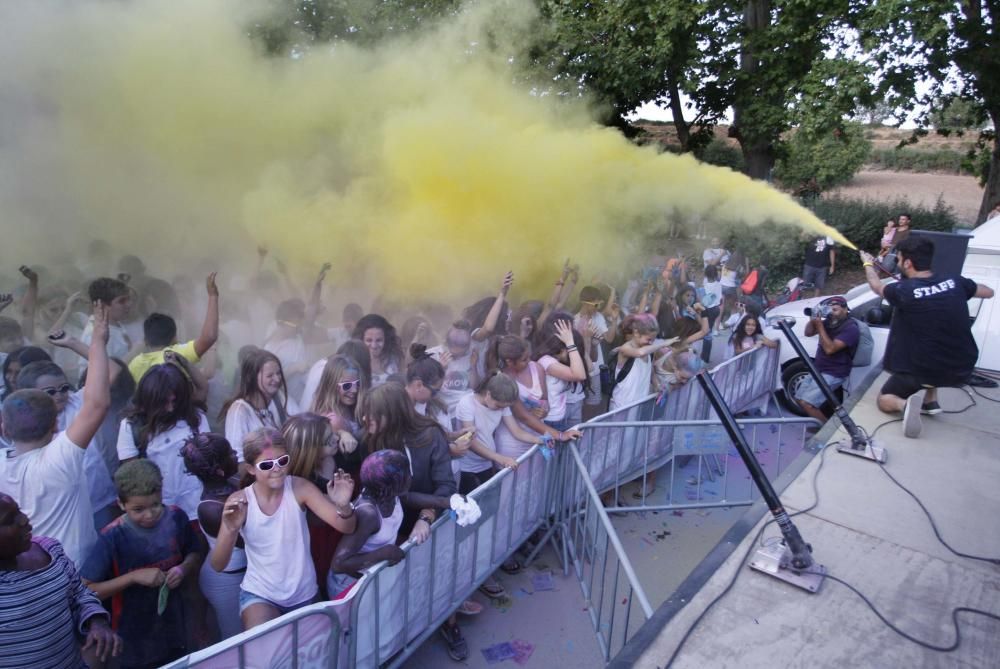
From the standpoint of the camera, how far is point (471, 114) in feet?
23.9

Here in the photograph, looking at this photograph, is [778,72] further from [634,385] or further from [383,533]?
[383,533]

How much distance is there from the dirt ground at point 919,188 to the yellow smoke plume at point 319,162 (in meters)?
17.6

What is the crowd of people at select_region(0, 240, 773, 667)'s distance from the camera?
248cm

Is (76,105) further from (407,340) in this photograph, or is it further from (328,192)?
(407,340)

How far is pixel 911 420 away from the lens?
180 inches

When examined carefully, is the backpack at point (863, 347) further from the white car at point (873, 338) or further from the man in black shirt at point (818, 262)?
the man in black shirt at point (818, 262)

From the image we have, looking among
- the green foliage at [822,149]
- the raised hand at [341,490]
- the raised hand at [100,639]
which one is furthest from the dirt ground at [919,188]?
the raised hand at [100,639]

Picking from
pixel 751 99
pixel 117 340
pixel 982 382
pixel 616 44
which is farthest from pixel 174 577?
pixel 751 99

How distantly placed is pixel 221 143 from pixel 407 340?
13.1 ft

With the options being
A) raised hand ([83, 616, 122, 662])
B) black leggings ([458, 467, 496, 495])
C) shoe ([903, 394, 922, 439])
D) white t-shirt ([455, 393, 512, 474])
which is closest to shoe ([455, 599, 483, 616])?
black leggings ([458, 467, 496, 495])

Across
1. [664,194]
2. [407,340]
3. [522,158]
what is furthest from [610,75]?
[407,340]

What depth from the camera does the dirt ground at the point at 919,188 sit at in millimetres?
22641

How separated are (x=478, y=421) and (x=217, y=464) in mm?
1541

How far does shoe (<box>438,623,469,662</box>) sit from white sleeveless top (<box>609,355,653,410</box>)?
7.27 ft
